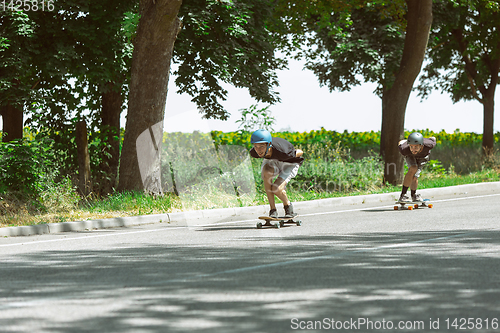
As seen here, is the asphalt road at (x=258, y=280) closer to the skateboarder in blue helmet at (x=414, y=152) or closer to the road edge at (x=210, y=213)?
the road edge at (x=210, y=213)

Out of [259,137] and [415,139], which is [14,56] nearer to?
[259,137]

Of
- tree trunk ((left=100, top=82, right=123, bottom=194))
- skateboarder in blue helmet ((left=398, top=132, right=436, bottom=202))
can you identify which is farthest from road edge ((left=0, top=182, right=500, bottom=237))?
tree trunk ((left=100, top=82, right=123, bottom=194))

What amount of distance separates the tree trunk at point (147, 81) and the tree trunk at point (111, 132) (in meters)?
2.46

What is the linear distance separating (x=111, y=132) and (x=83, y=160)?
2.31 metres

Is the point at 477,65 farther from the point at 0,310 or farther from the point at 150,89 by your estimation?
the point at 0,310

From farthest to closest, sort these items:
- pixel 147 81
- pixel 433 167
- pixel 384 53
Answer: pixel 384 53
pixel 433 167
pixel 147 81

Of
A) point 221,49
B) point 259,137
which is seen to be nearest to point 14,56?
point 221,49

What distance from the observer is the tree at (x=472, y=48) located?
80.7 feet

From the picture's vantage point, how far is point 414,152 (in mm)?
12656

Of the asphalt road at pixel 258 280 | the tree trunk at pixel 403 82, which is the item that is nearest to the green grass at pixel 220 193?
the tree trunk at pixel 403 82

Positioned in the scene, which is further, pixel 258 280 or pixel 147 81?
pixel 147 81

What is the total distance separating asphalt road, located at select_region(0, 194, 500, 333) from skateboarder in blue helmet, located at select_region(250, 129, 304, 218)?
2.41 feet

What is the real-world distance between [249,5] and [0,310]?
14296 millimetres

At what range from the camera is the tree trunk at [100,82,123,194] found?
1617cm
